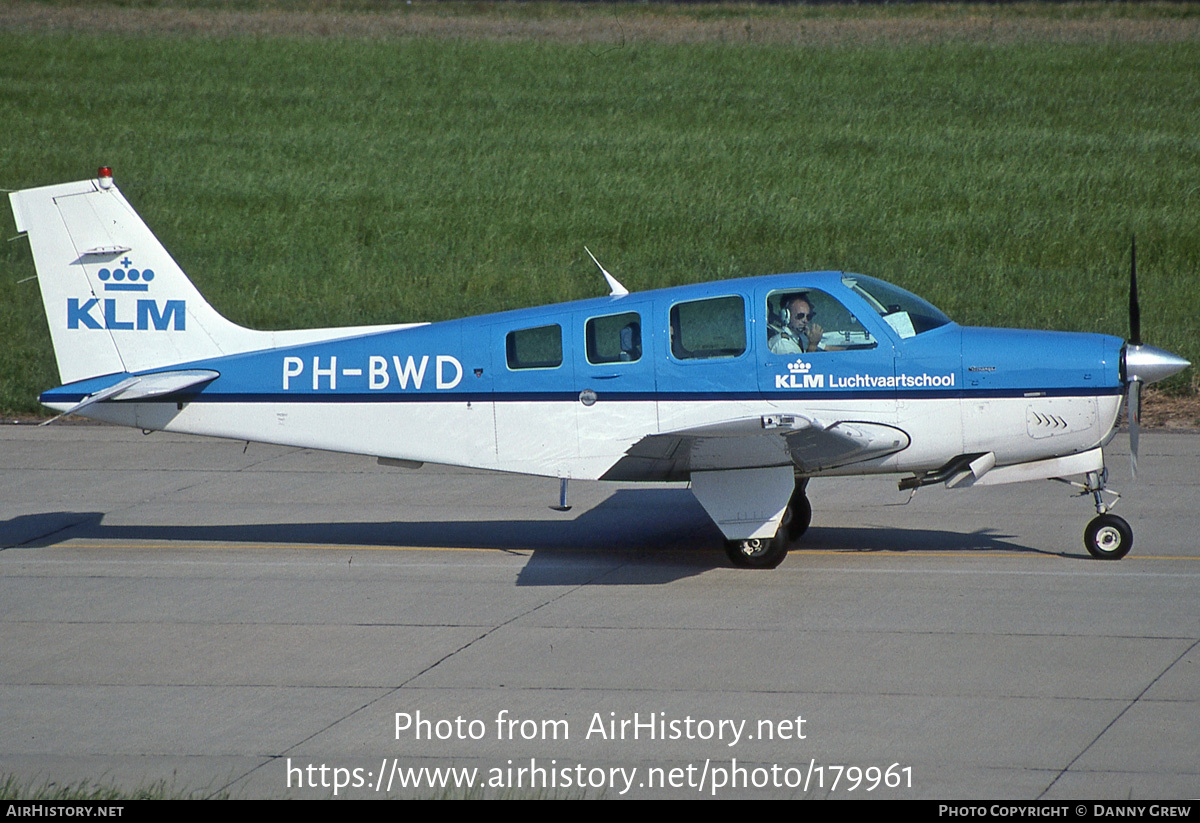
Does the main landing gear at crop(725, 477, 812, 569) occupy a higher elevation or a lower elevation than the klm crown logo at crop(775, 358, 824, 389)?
lower

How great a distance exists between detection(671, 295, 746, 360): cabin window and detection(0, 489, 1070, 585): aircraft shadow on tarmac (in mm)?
1693

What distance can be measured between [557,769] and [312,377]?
481cm

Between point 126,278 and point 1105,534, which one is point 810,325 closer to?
point 1105,534

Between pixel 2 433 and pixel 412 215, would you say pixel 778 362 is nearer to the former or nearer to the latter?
pixel 2 433

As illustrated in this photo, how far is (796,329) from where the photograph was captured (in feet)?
32.6

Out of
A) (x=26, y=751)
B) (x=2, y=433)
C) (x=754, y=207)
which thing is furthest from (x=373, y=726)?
(x=754, y=207)

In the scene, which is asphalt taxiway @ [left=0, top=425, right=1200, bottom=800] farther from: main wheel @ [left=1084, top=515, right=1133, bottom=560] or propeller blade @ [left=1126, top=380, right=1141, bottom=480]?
propeller blade @ [left=1126, top=380, right=1141, bottom=480]

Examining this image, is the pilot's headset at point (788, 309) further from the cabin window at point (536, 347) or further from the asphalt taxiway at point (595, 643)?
the asphalt taxiway at point (595, 643)

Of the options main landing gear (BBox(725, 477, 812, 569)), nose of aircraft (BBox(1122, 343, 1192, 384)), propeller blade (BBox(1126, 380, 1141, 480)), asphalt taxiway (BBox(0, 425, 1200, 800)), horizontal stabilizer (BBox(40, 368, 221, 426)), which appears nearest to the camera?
asphalt taxiway (BBox(0, 425, 1200, 800))

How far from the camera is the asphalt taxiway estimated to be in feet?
21.8

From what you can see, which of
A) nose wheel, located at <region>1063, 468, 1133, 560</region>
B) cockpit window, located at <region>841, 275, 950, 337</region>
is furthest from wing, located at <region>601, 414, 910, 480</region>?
nose wheel, located at <region>1063, 468, 1133, 560</region>

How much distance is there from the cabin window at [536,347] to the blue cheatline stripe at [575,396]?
9.2 inches

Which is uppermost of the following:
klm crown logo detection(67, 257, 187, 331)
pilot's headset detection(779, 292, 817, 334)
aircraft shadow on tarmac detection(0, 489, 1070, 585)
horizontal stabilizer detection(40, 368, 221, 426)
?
klm crown logo detection(67, 257, 187, 331)

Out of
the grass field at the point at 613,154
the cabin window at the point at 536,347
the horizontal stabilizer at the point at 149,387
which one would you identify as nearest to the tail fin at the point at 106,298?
the horizontal stabilizer at the point at 149,387
